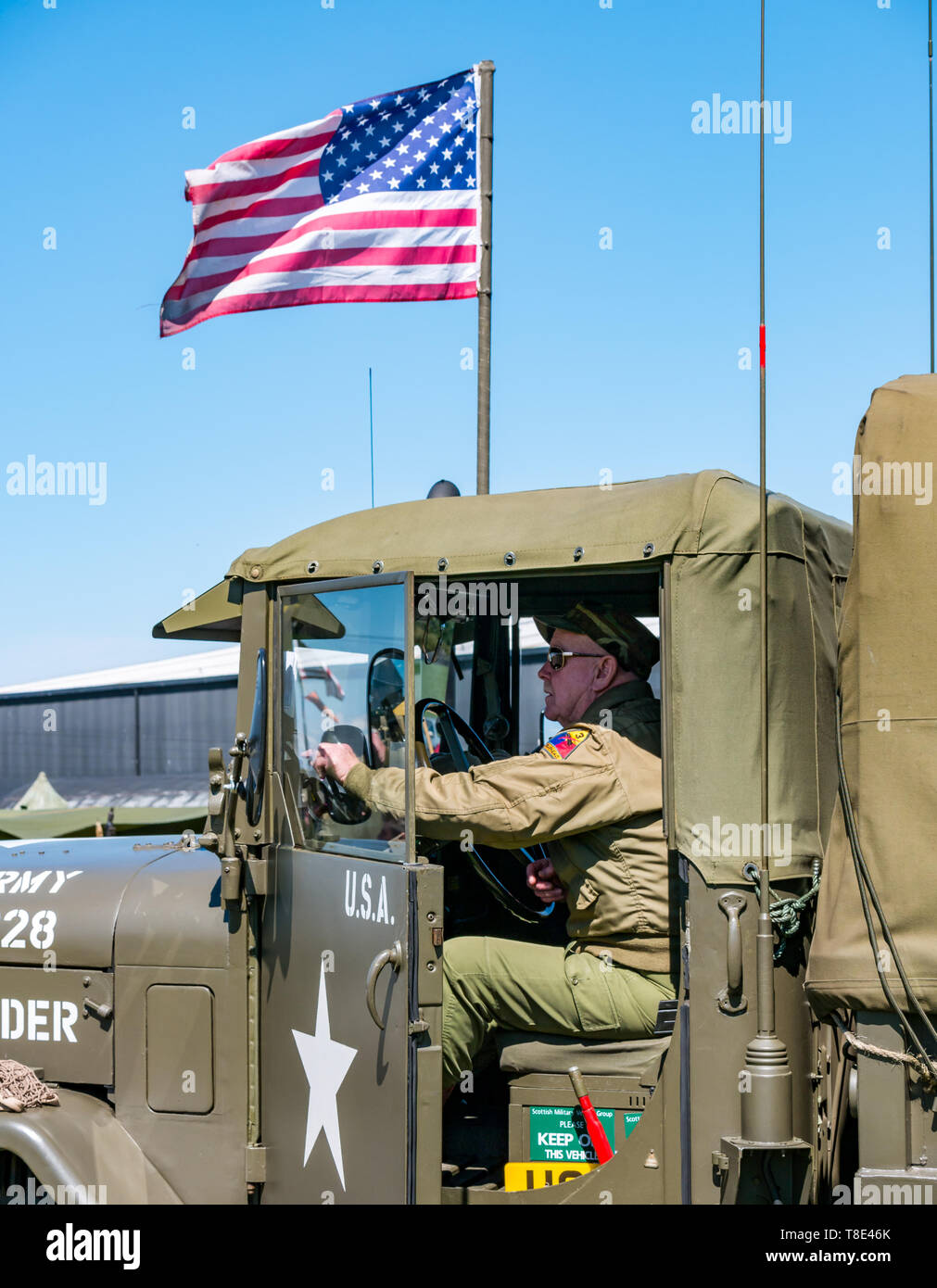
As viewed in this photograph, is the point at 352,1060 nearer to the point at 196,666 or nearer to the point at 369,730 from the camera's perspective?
the point at 369,730

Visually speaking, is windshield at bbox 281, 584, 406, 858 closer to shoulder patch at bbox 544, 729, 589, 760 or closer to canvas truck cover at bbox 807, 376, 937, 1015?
shoulder patch at bbox 544, 729, 589, 760

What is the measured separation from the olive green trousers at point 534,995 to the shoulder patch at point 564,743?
21.4 inches

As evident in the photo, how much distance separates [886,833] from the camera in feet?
9.29

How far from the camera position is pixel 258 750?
3629mm

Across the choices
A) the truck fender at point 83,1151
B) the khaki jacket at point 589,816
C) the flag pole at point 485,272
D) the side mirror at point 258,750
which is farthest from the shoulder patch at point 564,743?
the flag pole at point 485,272

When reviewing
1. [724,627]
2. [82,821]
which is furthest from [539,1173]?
[82,821]

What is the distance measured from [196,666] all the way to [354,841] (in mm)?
22333

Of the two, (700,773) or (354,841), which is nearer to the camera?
(700,773)

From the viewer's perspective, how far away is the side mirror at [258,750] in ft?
11.8

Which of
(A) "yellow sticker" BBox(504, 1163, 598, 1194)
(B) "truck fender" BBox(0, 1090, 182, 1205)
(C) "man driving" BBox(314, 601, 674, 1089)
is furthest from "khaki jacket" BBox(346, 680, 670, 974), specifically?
(B) "truck fender" BBox(0, 1090, 182, 1205)

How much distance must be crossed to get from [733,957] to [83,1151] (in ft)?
6.07

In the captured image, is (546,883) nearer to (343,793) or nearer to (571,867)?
(571,867)
